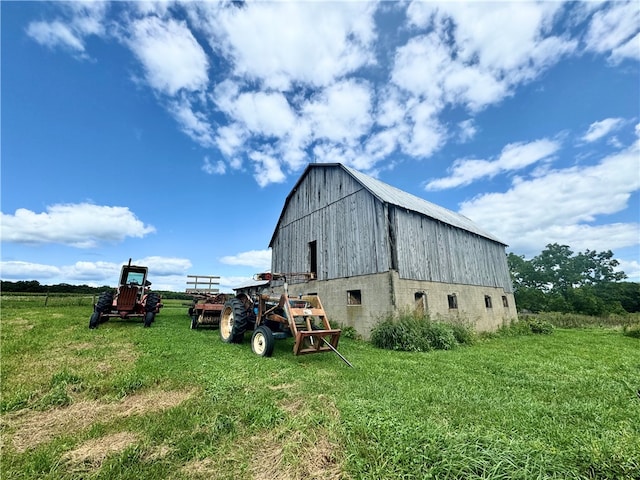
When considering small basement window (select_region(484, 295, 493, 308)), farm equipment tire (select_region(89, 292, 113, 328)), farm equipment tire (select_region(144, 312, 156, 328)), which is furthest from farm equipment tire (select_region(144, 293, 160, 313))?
small basement window (select_region(484, 295, 493, 308))

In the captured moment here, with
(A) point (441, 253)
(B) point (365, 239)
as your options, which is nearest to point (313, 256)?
(B) point (365, 239)

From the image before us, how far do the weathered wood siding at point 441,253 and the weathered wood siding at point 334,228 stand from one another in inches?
37.2

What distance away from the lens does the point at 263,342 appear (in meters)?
7.32

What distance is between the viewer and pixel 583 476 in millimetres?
2490

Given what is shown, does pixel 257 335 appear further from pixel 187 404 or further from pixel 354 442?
pixel 354 442

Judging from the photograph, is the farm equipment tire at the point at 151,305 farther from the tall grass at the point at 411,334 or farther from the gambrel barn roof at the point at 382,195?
the gambrel barn roof at the point at 382,195

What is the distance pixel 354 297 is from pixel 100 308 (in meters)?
9.94

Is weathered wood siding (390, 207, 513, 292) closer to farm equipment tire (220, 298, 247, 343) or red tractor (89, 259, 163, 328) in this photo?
farm equipment tire (220, 298, 247, 343)

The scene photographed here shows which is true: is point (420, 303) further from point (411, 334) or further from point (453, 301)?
point (453, 301)

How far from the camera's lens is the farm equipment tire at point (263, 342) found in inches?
277

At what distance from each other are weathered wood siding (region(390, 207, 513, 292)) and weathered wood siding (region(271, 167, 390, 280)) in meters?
0.94

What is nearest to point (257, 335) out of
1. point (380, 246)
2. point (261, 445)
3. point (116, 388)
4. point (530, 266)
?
point (116, 388)

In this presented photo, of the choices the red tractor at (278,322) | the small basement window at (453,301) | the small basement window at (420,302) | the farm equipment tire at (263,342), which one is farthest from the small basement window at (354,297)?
the farm equipment tire at (263,342)

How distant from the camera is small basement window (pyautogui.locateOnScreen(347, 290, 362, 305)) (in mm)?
12430
